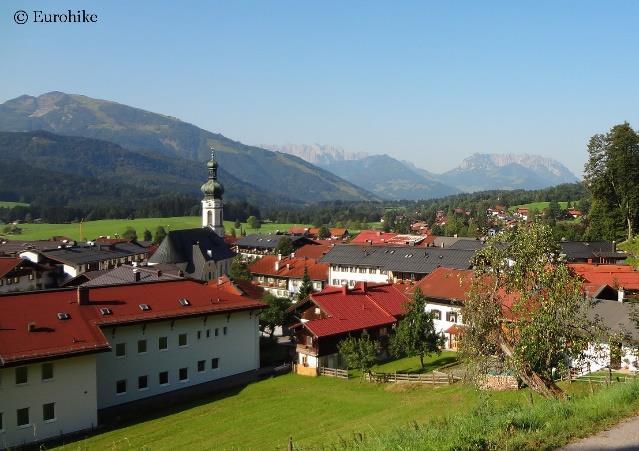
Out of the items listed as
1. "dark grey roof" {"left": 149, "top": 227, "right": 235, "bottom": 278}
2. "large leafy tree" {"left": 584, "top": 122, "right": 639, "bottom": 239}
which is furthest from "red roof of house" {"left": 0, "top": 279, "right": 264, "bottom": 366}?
"large leafy tree" {"left": 584, "top": 122, "right": 639, "bottom": 239}

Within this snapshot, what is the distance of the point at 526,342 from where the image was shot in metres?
20.6

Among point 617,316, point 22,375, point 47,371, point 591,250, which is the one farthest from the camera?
point 591,250

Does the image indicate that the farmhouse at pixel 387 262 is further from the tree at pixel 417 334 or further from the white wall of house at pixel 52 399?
the white wall of house at pixel 52 399

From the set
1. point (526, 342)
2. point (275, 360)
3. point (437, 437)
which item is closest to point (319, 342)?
point (275, 360)

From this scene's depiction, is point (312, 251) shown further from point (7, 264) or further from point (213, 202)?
point (7, 264)

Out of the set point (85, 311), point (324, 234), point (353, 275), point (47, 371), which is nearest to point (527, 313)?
point (47, 371)

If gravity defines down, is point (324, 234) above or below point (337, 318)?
above

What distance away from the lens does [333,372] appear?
41.4 m

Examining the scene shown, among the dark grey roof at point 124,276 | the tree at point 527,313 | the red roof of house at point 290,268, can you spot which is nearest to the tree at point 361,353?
the tree at point 527,313

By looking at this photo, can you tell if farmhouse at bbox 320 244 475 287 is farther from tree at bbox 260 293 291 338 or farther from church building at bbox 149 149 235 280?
tree at bbox 260 293 291 338

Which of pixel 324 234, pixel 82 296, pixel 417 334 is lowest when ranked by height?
pixel 417 334

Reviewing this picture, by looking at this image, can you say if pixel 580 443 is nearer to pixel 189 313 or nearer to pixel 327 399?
pixel 327 399

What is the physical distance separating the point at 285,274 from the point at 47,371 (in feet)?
176

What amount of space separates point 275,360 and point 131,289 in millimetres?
12917
